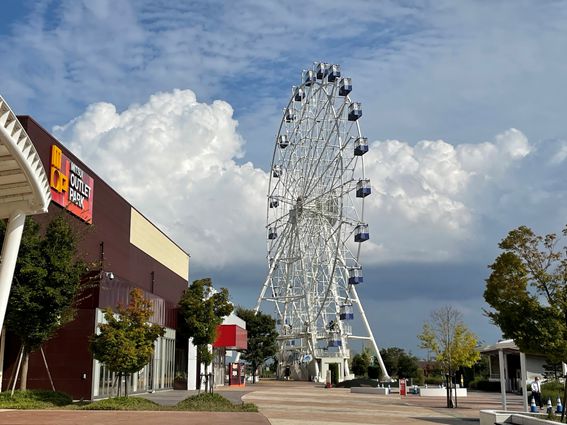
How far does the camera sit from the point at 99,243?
41469 mm

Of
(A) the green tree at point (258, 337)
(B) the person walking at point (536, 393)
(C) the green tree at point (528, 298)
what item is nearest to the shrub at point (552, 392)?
(B) the person walking at point (536, 393)

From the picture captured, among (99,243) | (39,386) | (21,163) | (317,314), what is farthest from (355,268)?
(21,163)

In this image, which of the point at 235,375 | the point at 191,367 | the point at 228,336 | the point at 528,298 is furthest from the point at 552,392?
the point at 235,375

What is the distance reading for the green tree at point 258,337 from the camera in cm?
8619

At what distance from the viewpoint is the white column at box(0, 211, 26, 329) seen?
2239 centimetres

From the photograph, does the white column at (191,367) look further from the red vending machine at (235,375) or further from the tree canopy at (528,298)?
the tree canopy at (528,298)

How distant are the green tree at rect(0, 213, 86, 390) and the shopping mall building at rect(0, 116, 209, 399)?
387cm

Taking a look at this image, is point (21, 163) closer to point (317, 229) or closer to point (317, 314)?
point (317, 229)

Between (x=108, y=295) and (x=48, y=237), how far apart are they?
705 centimetres

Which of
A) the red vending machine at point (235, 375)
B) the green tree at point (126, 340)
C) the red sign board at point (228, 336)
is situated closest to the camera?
the green tree at point (126, 340)

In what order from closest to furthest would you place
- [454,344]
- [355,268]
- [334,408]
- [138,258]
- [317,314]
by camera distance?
[334,408] < [454,344] < [138,258] < [355,268] < [317,314]

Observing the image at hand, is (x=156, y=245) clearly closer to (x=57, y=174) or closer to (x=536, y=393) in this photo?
(x=57, y=174)

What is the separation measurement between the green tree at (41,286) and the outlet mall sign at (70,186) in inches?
198

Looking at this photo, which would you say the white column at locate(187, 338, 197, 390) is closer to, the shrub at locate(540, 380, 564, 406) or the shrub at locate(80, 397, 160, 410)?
the shrub at locate(80, 397, 160, 410)
